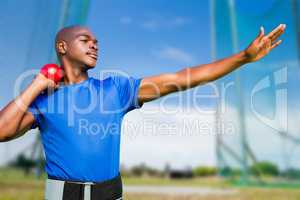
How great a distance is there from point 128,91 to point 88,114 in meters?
0.26

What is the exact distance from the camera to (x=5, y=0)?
6383 millimetres

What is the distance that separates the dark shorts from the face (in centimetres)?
65

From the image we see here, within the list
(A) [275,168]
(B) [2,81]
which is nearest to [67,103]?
(B) [2,81]

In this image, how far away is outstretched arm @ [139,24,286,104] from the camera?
2.44 m

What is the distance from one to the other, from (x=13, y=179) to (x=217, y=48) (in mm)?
5909

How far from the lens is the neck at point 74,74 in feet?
8.79

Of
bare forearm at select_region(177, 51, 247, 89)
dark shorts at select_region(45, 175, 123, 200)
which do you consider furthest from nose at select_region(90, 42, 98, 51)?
dark shorts at select_region(45, 175, 123, 200)

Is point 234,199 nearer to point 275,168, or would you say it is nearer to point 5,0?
point 275,168

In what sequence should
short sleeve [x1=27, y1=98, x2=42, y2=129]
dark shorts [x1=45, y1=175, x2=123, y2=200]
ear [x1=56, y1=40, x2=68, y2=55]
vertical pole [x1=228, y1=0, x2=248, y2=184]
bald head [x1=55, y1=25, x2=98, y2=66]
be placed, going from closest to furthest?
dark shorts [x1=45, y1=175, x2=123, y2=200], short sleeve [x1=27, y1=98, x2=42, y2=129], bald head [x1=55, y1=25, x2=98, y2=66], ear [x1=56, y1=40, x2=68, y2=55], vertical pole [x1=228, y1=0, x2=248, y2=184]

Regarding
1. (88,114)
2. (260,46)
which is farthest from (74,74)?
(260,46)

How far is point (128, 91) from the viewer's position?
2.62 meters

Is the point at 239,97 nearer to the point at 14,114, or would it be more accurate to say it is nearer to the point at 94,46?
the point at 94,46

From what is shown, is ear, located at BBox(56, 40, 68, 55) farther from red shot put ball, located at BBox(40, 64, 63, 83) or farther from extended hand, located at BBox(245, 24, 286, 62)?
extended hand, located at BBox(245, 24, 286, 62)

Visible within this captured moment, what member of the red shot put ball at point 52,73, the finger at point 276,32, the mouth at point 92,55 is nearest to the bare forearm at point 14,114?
the red shot put ball at point 52,73
